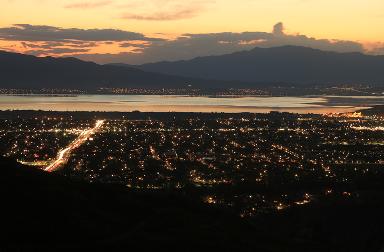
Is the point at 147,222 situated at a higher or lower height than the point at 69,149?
higher

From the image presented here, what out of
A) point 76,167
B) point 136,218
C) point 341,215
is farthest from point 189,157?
point 136,218

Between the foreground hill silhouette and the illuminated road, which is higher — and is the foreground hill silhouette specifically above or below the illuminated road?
above

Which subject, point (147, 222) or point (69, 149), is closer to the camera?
point (147, 222)

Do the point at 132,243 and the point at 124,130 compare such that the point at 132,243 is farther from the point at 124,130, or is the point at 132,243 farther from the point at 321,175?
the point at 124,130

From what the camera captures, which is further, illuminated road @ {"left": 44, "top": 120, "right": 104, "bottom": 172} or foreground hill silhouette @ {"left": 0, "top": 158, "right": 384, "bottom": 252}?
illuminated road @ {"left": 44, "top": 120, "right": 104, "bottom": 172}

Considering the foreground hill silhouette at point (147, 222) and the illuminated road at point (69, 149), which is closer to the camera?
the foreground hill silhouette at point (147, 222)

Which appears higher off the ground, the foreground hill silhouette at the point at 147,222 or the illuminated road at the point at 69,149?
the foreground hill silhouette at the point at 147,222
